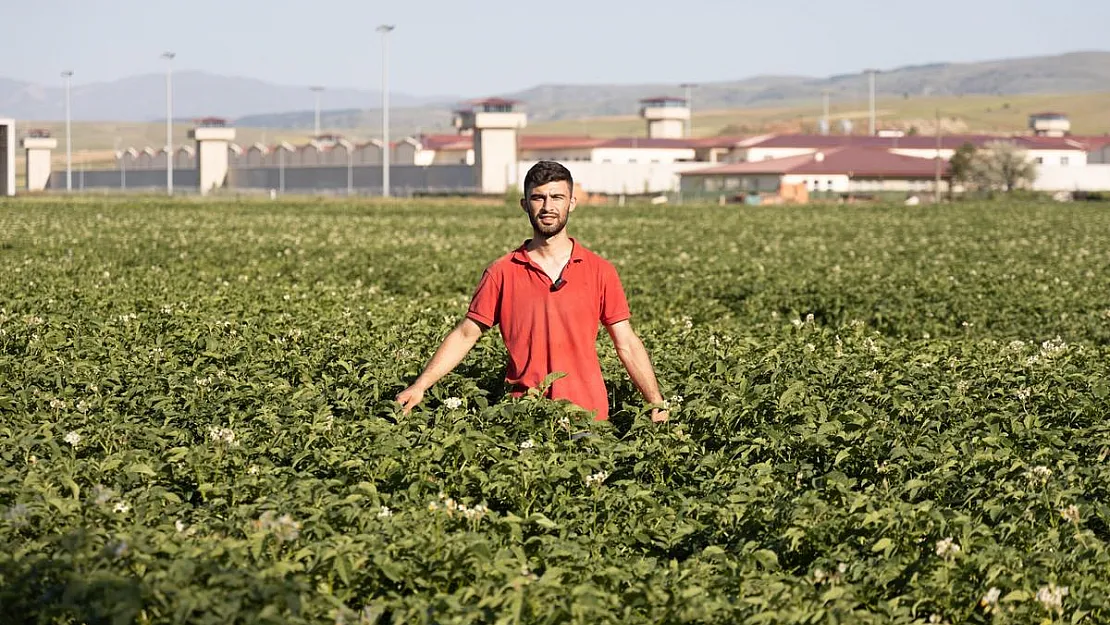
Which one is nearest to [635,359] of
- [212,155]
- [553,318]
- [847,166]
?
[553,318]

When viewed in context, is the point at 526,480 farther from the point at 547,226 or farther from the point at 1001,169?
the point at 1001,169

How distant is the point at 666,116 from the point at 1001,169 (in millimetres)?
48210

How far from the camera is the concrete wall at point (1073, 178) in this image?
118 m

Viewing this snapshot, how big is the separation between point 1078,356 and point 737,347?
260cm

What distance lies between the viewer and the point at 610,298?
29.2 feet

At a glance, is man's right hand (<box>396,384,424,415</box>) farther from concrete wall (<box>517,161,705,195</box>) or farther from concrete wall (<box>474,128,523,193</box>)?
concrete wall (<box>517,161,705,195</box>)

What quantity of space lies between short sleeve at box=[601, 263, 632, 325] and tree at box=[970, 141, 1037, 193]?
4168 inches

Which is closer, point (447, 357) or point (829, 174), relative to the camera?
point (447, 357)

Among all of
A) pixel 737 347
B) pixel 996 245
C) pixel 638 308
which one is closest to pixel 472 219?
pixel 996 245

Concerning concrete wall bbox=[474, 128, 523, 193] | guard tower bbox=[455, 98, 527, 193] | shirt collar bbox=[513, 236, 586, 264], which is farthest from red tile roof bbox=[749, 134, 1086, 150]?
shirt collar bbox=[513, 236, 586, 264]

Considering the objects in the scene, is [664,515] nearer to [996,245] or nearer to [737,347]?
[737,347]

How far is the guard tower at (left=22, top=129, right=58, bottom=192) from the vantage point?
12650 centimetres

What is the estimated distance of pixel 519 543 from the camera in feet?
21.4

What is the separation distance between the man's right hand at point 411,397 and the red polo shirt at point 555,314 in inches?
21.4
